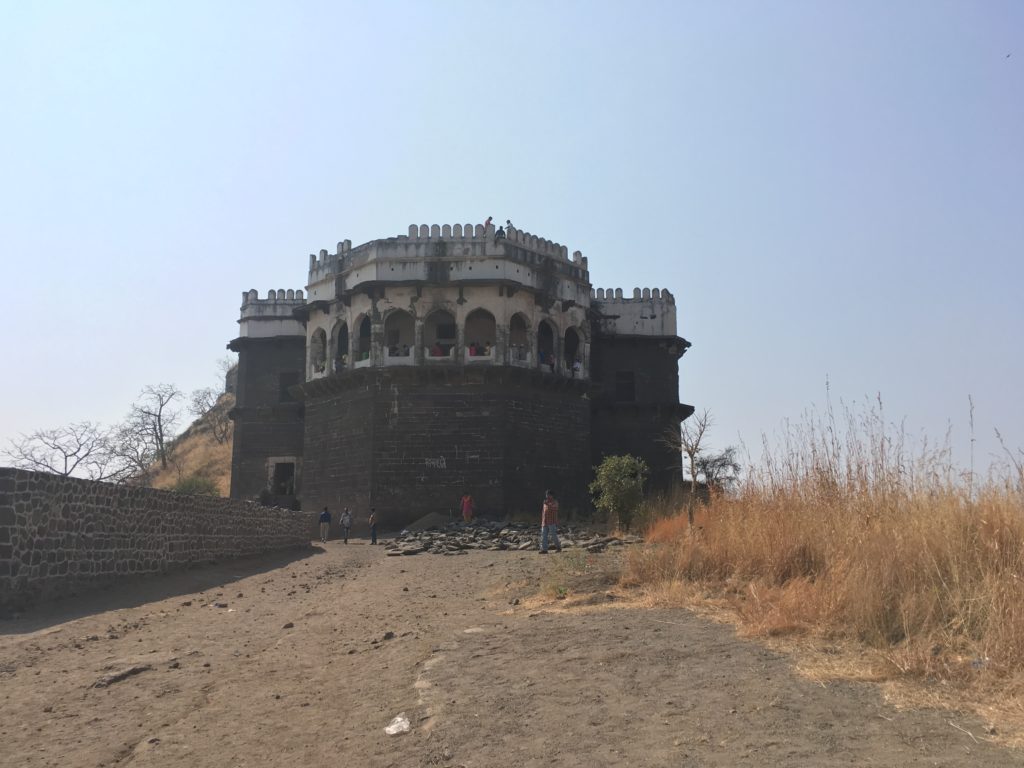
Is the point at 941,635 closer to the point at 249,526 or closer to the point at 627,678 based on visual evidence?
the point at 627,678

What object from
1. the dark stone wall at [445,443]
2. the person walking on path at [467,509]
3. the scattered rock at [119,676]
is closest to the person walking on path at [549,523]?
the person walking on path at [467,509]

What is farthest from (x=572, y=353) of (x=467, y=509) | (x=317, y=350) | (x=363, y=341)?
(x=317, y=350)

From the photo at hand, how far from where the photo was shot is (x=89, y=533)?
11.3m

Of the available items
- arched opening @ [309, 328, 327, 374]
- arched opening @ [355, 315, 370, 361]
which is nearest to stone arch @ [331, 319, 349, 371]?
arched opening @ [355, 315, 370, 361]

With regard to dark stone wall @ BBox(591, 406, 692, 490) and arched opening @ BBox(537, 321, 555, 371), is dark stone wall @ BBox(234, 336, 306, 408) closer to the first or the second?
arched opening @ BBox(537, 321, 555, 371)

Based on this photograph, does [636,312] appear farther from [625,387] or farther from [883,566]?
[883,566]

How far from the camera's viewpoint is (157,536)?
43.2ft

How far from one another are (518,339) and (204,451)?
34094 mm

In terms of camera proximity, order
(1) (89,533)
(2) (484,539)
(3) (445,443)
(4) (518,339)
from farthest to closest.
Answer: (4) (518,339) < (3) (445,443) < (2) (484,539) < (1) (89,533)

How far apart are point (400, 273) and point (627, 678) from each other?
851 inches

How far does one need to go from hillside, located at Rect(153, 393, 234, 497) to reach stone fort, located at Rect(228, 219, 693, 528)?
63.4 ft

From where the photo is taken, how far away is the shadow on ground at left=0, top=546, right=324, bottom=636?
948 cm

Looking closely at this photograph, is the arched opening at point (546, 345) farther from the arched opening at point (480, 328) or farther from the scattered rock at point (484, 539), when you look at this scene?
the scattered rock at point (484, 539)

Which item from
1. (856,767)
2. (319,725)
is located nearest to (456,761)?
(319,725)
